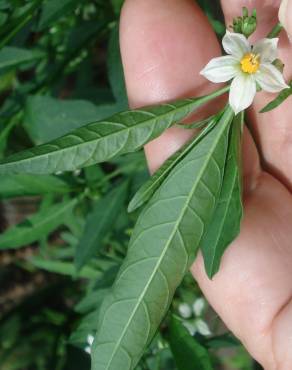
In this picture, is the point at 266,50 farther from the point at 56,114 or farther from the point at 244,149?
the point at 56,114

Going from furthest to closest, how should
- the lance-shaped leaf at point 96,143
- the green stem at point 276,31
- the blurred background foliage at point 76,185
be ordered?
the blurred background foliage at point 76,185, the green stem at point 276,31, the lance-shaped leaf at point 96,143

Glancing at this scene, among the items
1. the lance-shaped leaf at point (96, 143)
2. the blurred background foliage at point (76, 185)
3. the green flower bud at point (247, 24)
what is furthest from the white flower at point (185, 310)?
the green flower bud at point (247, 24)

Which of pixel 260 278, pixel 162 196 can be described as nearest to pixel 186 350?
pixel 260 278

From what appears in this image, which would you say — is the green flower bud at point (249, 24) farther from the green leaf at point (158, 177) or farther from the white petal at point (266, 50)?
the green leaf at point (158, 177)

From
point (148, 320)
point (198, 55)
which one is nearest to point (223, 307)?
point (148, 320)

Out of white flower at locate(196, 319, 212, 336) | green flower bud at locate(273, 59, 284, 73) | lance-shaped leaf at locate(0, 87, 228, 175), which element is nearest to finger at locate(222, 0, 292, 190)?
green flower bud at locate(273, 59, 284, 73)

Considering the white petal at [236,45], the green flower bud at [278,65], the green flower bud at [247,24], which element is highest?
the green flower bud at [247,24]
